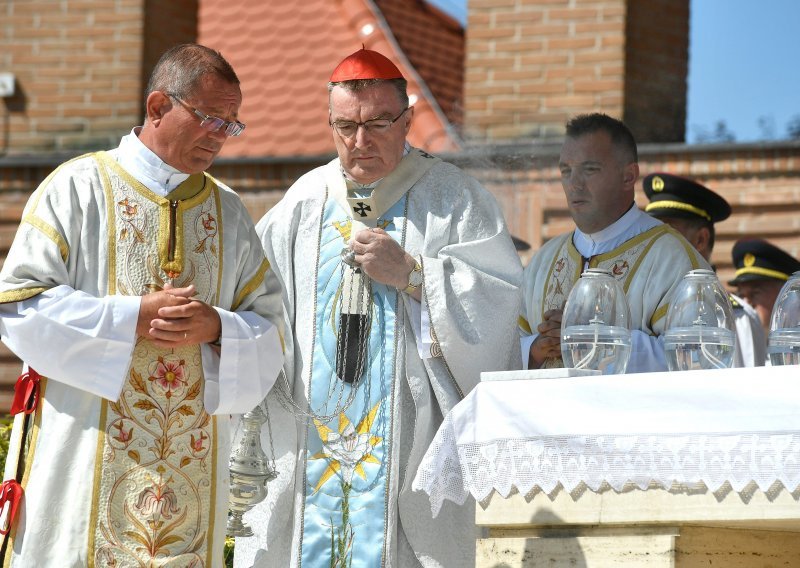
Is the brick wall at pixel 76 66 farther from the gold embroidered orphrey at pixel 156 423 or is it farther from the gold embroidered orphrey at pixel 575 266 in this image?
the gold embroidered orphrey at pixel 156 423

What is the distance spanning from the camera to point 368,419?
529cm

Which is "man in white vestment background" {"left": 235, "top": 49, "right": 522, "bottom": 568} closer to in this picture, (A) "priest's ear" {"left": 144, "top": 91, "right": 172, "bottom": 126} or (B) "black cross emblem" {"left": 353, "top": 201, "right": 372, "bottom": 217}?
(B) "black cross emblem" {"left": 353, "top": 201, "right": 372, "bottom": 217}

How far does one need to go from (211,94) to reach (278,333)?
0.76 m

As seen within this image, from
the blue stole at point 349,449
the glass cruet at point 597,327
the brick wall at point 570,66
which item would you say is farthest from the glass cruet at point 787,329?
the brick wall at point 570,66

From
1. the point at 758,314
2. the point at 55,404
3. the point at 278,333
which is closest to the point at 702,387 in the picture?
the point at 278,333

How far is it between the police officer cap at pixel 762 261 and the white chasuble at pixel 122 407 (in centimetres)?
409

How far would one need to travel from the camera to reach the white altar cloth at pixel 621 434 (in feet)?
12.2

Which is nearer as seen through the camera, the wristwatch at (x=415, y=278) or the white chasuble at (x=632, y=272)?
the wristwatch at (x=415, y=278)

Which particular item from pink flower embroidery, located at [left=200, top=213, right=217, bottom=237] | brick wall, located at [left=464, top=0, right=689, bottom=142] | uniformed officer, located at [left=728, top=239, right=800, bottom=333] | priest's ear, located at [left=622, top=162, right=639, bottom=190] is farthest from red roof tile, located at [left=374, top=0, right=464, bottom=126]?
pink flower embroidery, located at [left=200, top=213, right=217, bottom=237]

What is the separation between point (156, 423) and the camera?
14.8 ft

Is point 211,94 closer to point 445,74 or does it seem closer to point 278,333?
point 278,333

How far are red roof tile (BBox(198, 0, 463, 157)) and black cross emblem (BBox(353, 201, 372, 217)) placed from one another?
18.1 feet

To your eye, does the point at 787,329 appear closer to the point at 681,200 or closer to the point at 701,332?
the point at 701,332

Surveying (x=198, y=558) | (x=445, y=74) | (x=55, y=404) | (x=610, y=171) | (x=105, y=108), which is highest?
(x=445, y=74)
